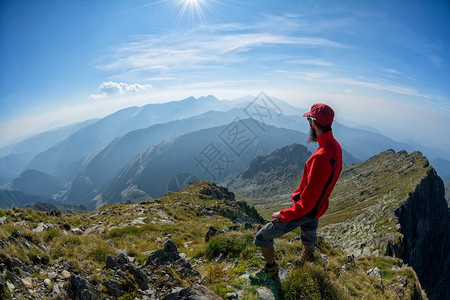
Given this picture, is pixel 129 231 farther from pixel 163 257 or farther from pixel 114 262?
pixel 114 262

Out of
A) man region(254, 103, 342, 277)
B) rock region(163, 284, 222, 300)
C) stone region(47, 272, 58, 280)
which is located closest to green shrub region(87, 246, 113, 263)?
stone region(47, 272, 58, 280)

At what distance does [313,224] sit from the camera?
7324 mm

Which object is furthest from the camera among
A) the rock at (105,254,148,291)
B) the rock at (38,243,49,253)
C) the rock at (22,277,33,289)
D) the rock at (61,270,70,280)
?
the rock at (38,243,49,253)

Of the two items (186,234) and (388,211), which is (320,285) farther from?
(388,211)

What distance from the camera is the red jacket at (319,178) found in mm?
6086

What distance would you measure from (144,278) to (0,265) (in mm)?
3904

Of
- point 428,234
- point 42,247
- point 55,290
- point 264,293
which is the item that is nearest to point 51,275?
point 55,290

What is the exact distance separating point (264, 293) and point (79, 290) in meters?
5.22

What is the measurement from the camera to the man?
6.12m

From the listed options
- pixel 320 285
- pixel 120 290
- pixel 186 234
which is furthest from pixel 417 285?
pixel 120 290

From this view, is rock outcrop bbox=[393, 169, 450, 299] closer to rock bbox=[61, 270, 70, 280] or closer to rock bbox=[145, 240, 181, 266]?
rock bbox=[145, 240, 181, 266]

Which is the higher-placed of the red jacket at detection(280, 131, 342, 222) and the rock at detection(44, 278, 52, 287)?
Answer: the red jacket at detection(280, 131, 342, 222)

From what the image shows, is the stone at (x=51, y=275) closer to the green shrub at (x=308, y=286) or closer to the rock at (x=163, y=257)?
the rock at (x=163, y=257)

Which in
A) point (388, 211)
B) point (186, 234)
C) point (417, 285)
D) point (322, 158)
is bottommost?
point (388, 211)
